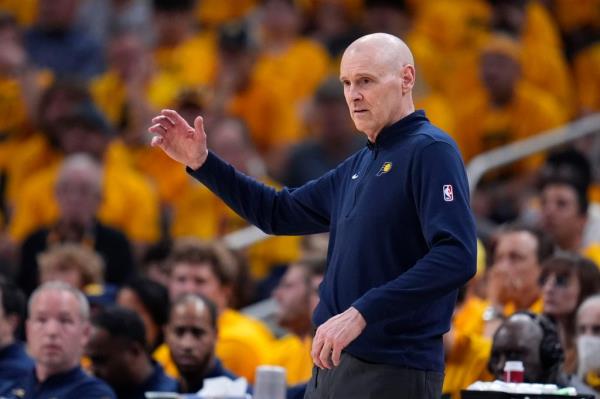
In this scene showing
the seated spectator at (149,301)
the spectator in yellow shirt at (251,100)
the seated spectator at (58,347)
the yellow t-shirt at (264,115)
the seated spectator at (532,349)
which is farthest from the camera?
the yellow t-shirt at (264,115)

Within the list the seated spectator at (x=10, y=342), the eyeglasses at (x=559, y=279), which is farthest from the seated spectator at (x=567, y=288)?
the seated spectator at (x=10, y=342)

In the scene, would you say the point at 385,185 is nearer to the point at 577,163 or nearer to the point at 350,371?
the point at 350,371

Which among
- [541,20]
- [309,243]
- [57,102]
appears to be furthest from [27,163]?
[541,20]

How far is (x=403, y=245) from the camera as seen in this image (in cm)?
469

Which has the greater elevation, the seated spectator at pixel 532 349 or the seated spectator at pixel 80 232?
the seated spectator at pixel 80 232

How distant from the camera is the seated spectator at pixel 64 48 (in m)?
12.6

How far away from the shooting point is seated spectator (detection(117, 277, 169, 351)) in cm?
852

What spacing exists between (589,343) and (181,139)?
8.99 feet

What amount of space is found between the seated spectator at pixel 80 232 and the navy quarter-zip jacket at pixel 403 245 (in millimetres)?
5096

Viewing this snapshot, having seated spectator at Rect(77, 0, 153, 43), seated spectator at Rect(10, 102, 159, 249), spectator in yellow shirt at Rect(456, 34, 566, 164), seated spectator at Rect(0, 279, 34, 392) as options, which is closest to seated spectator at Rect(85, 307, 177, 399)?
seated spectator at Rect(0, 279, 34, 392)

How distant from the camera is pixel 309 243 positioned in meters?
10.2

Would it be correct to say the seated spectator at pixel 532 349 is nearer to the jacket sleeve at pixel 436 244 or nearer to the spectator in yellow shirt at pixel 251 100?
the jacket sleeve at pixel 436 244

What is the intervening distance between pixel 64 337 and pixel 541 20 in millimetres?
7188

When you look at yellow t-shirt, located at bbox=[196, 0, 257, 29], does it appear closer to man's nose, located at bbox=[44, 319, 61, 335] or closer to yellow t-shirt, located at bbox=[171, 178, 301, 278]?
yellow t-shirt, located at bbox=[171, 178, 301, 278]
